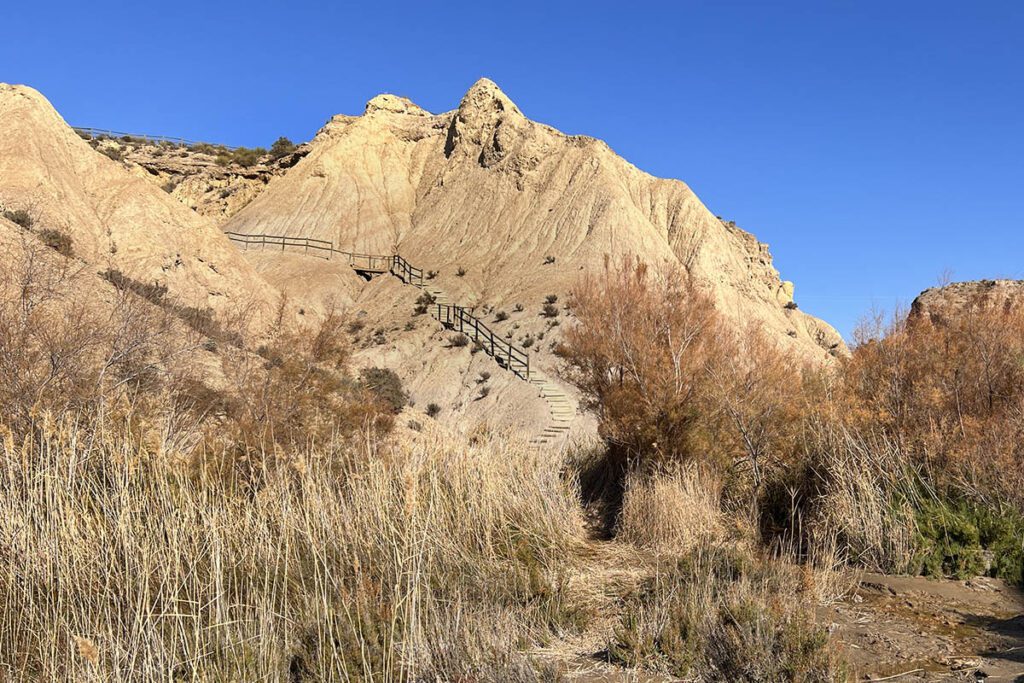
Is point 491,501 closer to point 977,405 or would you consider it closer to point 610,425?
point 610,425

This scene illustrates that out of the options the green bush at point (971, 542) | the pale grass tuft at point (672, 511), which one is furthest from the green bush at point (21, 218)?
the green bush at point (971, 542)

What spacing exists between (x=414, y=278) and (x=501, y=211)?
6987 mm

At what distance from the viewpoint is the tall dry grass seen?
4051mm

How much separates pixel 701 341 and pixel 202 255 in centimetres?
2029

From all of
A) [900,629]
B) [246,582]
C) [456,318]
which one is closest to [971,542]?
[900,629]

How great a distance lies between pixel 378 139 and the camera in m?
48.8

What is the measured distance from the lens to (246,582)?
16.2ft

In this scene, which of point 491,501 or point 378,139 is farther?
point 378,139

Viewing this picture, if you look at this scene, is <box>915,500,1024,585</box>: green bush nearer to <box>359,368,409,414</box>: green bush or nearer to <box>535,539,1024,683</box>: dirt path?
<box>535,539,1024,683</box>: dirt path

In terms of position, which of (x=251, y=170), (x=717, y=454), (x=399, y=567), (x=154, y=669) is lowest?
(x=154, y=669)

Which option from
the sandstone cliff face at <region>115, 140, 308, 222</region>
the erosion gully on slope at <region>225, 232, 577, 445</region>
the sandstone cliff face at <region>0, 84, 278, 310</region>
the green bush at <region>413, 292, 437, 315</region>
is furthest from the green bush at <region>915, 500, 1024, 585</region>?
the sandstone cliff face at <region>115, 140, 308, 222</region>

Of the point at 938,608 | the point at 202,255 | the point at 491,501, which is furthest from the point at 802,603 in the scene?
the point at 202,255

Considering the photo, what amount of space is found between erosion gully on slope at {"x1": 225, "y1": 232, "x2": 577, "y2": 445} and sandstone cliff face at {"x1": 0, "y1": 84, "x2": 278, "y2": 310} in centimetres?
912

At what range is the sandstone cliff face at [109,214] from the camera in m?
21.2
